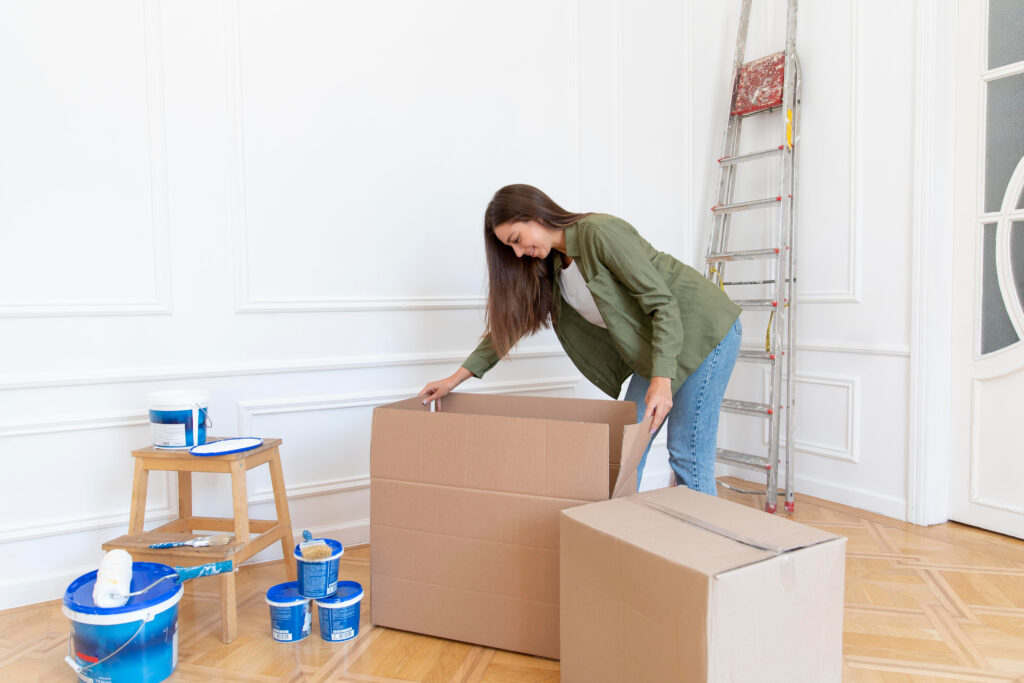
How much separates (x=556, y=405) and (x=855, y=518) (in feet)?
5.18

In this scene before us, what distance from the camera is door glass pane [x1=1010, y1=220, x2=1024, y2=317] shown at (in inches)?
94.7

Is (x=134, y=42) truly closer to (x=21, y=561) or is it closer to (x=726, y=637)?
(x=21, y=561)

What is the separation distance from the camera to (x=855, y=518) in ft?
8.85

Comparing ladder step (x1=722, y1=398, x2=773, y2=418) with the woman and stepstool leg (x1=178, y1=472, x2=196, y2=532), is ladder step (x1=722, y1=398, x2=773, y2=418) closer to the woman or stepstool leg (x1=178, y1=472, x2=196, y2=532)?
the woman

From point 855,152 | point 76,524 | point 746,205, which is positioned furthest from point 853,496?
point 76,524

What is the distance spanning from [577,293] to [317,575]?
3.32 ft

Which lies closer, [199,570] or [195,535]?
[199,570]

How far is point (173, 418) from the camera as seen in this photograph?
1.86 m

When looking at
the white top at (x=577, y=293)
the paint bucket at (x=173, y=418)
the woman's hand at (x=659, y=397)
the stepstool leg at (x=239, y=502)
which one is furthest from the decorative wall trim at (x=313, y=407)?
the woman's hand at (x=659, y=397)

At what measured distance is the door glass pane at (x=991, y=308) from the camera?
245cm

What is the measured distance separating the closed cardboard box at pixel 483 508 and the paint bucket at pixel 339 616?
66 millimetres

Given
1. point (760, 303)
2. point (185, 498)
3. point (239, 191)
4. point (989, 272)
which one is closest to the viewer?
point (185, 498)

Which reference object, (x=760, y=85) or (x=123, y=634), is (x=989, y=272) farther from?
(x=123, y=634)

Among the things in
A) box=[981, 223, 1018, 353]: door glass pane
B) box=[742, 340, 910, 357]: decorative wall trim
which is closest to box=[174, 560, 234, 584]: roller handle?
box=[742, 340, 910, 357]: decorative wall trim
